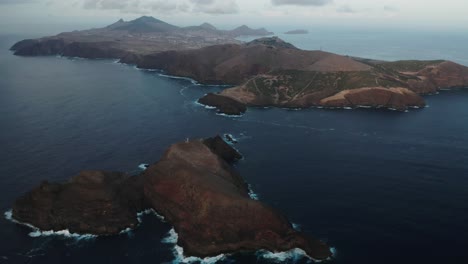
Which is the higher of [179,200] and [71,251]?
[179,200]

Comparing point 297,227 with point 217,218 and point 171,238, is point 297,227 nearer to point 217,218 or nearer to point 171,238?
point 217,218

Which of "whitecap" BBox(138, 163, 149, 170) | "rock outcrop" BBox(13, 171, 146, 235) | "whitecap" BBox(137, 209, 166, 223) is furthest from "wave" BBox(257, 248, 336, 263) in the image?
"whitecap" BBox(138, 163, 149, 170)

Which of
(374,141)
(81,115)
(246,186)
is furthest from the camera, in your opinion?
(81,115)

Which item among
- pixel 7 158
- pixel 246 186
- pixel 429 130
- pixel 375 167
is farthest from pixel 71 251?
pixel 429 130

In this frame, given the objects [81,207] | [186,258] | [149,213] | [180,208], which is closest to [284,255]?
[186,258]

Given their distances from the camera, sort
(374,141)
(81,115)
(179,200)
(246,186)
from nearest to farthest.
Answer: (179,200) → (246,186) → (374,141) → (81,115)

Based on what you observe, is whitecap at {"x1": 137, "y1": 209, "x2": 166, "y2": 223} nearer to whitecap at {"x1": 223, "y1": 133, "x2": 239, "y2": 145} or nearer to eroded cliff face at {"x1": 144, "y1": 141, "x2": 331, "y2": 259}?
eroded cliff face at {"x1": 144, "y1": 141, "x2": 331, "y2": 259}

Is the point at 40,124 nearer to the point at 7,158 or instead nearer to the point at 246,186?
the point at 7,158
